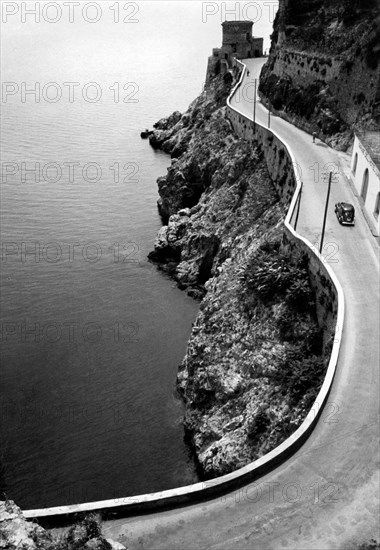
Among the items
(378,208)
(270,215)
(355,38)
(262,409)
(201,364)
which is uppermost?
(355,38)

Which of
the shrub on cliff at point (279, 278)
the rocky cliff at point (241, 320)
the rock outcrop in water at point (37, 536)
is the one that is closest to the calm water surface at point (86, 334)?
the rocky cliff at point (241, 320)

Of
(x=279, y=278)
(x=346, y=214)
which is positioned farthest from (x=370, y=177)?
(x=279, y=278)

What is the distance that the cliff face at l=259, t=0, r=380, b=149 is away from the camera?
54.8 m

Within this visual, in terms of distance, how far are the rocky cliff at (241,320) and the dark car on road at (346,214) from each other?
471 cm

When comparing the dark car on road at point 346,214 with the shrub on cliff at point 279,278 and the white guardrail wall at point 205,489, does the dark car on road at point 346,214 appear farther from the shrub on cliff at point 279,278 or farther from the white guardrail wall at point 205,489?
the white guardrail wall at point 205,489

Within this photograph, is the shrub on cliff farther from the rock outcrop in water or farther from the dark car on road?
the rock outcrop in water

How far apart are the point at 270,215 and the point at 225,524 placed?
3158 centimetres

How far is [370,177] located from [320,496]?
28.1 meters

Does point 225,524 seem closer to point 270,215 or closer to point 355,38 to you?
point 270,215

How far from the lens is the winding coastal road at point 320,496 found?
19.9 metres

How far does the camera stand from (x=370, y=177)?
42500 millimetres


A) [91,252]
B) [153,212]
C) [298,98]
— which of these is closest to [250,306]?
[91,252]

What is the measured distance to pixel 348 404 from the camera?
25.8 m

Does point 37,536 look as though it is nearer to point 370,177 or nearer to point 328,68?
point 370,177
